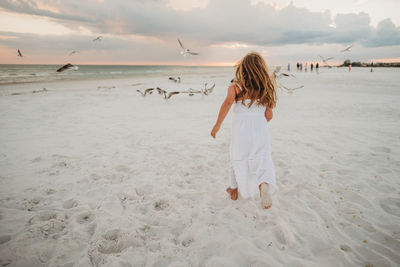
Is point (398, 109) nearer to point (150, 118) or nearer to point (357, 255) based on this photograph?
point (357, 255)

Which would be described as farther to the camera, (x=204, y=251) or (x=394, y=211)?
(x=394, y=211)

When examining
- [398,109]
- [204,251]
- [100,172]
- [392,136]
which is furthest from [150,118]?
[398,109]

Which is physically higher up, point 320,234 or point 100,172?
point 100,172

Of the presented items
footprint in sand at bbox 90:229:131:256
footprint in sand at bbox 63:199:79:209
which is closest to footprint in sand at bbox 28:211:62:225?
footprint in sand at bbox 63:199:79:209

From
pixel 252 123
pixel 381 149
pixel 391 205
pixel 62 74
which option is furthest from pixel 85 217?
pixel 62 74

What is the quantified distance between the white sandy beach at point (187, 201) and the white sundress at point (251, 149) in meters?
A: 0.43

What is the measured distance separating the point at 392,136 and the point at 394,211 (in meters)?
3.40

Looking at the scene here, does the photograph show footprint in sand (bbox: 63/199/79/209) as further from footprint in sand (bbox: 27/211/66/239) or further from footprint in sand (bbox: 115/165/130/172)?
footprint in sand (bbox: 115/165/130/172)

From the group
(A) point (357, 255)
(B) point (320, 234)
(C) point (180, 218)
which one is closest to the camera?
(A) point (357, 255)

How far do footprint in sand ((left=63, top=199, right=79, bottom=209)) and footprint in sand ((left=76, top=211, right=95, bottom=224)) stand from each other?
0.27 m

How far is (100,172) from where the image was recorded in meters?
3.55

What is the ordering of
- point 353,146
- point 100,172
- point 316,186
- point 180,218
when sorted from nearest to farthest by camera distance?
point 180,218 → point 316,186 → point 100,172 → point 353,146

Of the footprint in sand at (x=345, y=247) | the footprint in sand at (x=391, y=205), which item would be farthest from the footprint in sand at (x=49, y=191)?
the footprint in sand at (x=391, y=205)

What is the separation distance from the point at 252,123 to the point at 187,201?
142 centimetres
